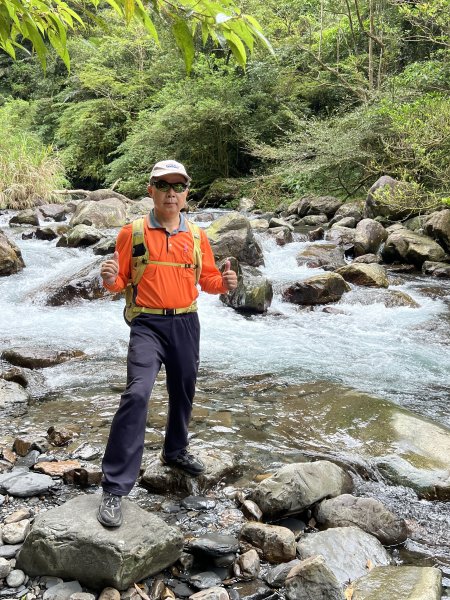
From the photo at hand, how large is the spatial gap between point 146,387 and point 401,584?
4.98 ft

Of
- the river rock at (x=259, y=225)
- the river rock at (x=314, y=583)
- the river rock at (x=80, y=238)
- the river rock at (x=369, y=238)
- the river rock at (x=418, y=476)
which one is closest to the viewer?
the river rock at (x=314, y=583)

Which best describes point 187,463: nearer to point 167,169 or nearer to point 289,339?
point 167,169

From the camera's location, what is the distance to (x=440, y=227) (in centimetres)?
1140

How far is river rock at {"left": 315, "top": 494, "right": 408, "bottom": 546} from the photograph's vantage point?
10.1ft

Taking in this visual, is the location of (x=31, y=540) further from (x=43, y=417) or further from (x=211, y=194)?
(x=211, y=194)

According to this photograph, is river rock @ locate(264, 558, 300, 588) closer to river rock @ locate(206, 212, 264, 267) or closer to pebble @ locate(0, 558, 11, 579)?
pebble @ locate(0, 558, 11, 579)

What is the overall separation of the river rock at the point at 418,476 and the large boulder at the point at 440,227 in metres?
8.53

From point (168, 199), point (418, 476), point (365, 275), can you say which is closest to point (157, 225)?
point (168, 199)

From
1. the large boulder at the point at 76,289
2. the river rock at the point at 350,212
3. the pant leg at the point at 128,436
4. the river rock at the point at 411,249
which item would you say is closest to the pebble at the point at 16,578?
the pant leg at the point at 128,436

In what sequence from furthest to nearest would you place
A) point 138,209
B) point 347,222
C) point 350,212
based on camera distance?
point 138,209, point 350,212, point 347,222

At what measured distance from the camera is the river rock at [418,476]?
355 cm

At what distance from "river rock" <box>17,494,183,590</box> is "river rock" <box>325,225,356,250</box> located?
413 inches

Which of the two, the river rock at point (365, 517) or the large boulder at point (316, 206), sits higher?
the large boulder at point (316, 206)

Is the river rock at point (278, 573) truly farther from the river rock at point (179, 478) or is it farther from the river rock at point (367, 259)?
the river rock at point (367, 259)
